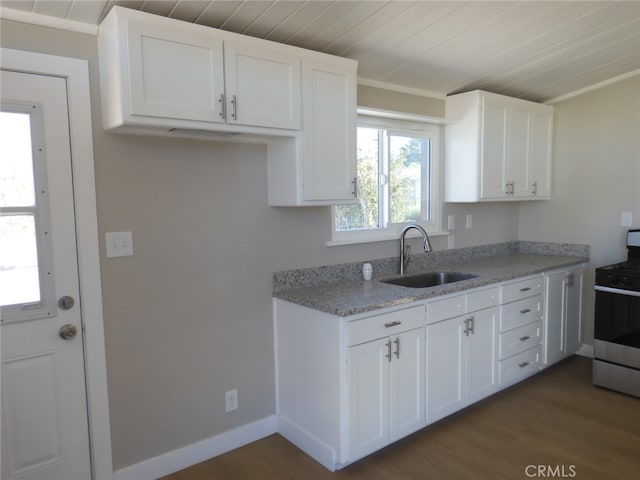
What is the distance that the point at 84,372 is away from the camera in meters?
2.12

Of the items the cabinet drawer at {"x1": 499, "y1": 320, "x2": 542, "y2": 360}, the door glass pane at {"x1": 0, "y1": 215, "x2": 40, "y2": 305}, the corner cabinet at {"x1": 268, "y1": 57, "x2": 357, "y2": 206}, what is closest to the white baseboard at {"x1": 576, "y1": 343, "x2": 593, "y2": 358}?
the cabinet drawer at {"x1": 499, "y1": 320, "x2": 542, "y2": 360}

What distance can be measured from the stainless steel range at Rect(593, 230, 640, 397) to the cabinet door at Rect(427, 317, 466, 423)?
3.87 ft

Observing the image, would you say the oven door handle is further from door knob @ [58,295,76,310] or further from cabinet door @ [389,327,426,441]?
door knob @ [58,295,76,310]

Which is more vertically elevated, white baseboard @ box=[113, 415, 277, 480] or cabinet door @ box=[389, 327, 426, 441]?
cabinet door @ box=[389, 327, 426, 441]

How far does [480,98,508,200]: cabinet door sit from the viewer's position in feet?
11.2

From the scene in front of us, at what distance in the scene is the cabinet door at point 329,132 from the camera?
238 cm

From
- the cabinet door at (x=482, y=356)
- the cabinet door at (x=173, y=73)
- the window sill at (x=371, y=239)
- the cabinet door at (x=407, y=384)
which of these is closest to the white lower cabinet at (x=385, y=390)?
the cabinet door at (x=407, y=384)

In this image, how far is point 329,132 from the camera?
8.09 feet

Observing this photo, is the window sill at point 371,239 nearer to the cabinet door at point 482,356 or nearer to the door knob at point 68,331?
the cabinet door at point 482,356

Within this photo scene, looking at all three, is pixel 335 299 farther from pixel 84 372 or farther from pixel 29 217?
pixel 29 217

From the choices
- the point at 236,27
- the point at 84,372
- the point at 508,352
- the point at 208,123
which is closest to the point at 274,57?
the point at 236,27

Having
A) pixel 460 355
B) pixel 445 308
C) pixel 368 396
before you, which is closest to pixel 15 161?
pixel 368 396

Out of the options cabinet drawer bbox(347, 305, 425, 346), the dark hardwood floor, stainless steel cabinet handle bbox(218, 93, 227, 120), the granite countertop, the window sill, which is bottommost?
the dark hardwood floor

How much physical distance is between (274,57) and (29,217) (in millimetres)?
1299
